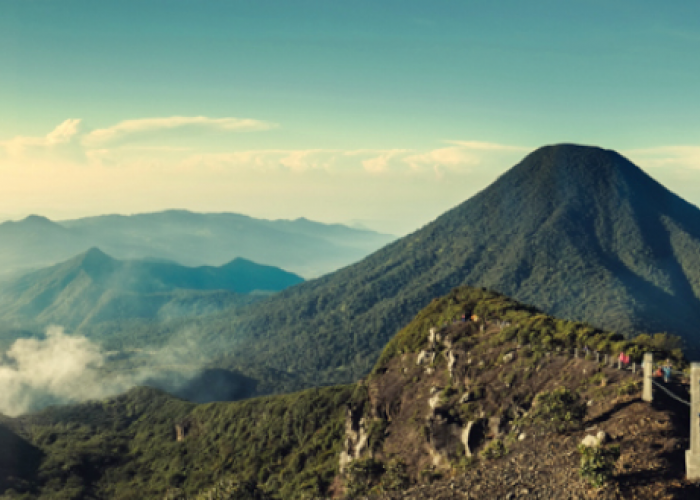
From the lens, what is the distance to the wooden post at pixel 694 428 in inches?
1351

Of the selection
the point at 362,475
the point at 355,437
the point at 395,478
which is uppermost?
the point at 395,478

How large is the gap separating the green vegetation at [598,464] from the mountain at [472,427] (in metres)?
0.09

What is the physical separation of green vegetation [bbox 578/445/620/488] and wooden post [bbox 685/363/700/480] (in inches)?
161

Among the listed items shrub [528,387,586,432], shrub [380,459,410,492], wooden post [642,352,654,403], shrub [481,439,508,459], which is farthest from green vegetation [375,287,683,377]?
shrub [380,459,410,492]

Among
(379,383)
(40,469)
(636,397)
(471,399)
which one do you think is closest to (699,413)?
(636,397)

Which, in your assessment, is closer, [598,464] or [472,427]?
[598,464]

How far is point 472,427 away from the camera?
66250 mm

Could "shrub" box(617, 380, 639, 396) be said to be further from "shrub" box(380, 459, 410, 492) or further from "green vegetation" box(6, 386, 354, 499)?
"green vegetation" box(6, 386, 354, 499)

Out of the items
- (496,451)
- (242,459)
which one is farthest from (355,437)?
(242,459)

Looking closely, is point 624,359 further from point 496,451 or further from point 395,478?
point 395,478

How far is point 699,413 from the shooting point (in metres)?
34.5

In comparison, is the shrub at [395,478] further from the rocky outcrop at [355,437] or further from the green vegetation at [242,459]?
the green vegetation at [242,459]

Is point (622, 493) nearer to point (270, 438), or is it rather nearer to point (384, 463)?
point (384, 463)

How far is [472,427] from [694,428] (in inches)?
1321
